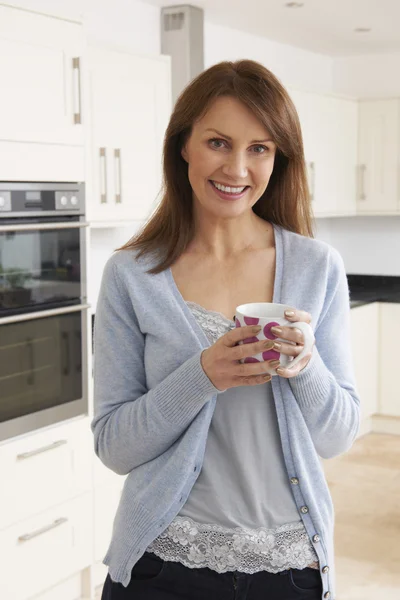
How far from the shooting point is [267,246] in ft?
4.42

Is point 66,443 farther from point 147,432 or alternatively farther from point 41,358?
point 147,432

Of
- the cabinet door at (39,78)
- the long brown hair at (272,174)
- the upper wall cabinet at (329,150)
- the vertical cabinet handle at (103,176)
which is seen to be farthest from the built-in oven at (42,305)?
the upper wall cabinet at (329,150)

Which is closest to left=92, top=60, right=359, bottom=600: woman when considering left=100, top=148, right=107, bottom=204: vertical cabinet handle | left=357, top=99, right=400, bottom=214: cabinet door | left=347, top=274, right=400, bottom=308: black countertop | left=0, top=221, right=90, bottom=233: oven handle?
left=0, top=221, right=90, bottom=233: oven handle

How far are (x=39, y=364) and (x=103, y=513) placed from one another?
70 cm

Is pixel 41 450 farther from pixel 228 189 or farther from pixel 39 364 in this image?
pixel 228 189

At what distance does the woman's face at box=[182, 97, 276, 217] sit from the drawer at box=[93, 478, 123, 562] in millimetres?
2162

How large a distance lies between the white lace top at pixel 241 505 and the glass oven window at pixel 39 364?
5.37 ft

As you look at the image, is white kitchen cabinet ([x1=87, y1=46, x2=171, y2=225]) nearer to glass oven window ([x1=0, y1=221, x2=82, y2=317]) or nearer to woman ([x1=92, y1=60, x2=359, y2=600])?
glass oven window ([x1=0, y1=221, x2=82, y2=317])

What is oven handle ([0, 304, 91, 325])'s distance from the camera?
2.74 metres

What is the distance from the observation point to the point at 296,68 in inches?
218

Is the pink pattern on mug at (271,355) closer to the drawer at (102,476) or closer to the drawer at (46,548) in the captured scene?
the drawer at (46,548)

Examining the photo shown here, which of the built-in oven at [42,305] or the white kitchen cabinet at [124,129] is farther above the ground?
the white kitchen cabinet at [124,129]

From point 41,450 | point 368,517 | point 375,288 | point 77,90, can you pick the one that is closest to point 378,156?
point 375,288

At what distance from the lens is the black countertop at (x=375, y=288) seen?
541cm
